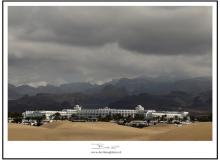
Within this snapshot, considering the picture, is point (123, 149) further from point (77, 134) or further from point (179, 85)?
point (179, 85)

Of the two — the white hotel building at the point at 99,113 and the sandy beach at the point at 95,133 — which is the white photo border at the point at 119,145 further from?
the white hotel building at the point at 99,113

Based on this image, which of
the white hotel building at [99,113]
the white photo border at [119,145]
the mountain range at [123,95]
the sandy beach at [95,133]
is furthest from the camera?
the white hotel building at [99,113]

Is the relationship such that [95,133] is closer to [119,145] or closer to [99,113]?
[119,145]

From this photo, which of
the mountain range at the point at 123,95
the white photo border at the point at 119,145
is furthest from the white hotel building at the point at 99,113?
the white photo border at the point at 119,145

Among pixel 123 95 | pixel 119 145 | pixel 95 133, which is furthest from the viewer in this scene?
A: pixel 123 95

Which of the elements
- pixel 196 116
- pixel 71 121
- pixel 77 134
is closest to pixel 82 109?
pixel 71 121

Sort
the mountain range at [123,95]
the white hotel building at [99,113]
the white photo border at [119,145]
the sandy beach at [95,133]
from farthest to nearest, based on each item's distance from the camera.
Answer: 1. the white hotel building at [99,113]
2. the mountain range at [123,95]
3. the sandy beach at [95,133]
4. the white photo border at [119,145]

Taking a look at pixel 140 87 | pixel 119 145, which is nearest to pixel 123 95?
pixel 140 87
